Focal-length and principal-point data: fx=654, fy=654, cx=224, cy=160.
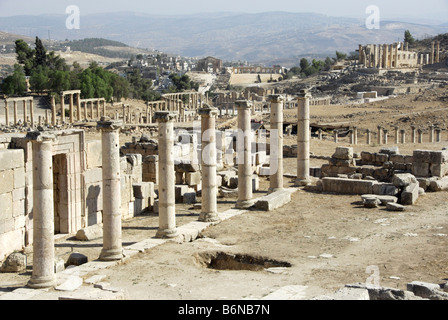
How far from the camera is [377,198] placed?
22375 mm

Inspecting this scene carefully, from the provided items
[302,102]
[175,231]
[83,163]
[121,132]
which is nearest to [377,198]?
[302,102]

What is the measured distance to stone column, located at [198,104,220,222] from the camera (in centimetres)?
2028

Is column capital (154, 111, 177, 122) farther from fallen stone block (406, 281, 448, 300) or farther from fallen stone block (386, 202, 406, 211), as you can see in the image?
fallen stone block (406, 281, 448, 300)

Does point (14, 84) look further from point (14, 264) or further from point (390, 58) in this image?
point (390, 58)

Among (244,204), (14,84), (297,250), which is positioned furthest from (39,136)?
(14,84)

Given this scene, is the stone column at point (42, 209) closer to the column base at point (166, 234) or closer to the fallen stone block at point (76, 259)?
the fallen stone block at point (76, 259)

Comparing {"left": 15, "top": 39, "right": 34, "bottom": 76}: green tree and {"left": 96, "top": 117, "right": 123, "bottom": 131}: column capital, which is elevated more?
{"left": 15, "top": 39, "right": 34, "bottom": 76}: green tree

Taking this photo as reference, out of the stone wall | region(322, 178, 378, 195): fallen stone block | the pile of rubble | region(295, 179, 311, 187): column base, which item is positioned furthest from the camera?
region(295, 179, 311, 187): column base

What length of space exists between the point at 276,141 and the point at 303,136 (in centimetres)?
196

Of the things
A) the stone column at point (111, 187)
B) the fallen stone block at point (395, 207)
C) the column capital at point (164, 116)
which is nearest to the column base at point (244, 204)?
the fallen stone block at point (395, 207)

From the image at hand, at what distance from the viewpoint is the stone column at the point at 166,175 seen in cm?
1836

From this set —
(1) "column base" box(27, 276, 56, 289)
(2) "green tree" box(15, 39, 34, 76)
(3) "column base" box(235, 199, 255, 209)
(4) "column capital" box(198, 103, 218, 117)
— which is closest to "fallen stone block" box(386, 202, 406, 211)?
(3) "column base" box(235, 199, 255, 209)

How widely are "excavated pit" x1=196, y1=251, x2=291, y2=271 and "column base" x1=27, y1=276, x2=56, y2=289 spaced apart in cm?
400
